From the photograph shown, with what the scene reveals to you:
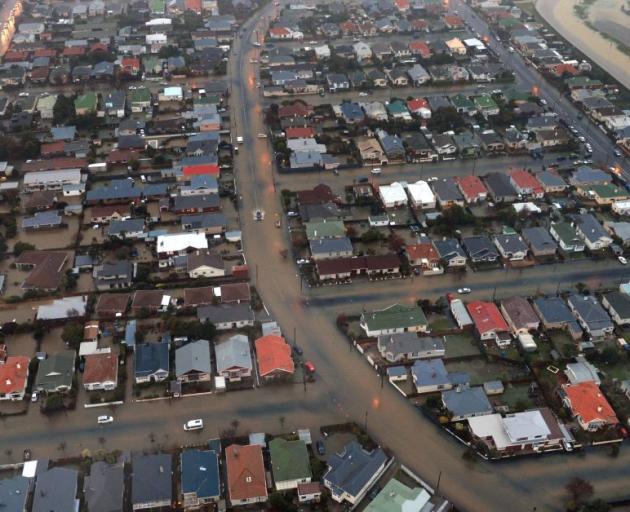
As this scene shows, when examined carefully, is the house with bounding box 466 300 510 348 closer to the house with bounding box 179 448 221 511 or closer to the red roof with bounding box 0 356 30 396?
the house with bounding box 179 448 221 511

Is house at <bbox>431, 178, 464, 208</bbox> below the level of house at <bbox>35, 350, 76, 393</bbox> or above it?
above

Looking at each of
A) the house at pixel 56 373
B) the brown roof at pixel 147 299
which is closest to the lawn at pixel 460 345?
the brown roof at pixel 147 299

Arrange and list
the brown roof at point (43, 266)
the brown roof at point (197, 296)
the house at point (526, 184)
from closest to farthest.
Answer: the brown roof at point (197, 296) → the brown roof at point (43, 266) → the house at point (526, 184)

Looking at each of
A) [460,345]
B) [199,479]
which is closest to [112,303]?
[199,479]

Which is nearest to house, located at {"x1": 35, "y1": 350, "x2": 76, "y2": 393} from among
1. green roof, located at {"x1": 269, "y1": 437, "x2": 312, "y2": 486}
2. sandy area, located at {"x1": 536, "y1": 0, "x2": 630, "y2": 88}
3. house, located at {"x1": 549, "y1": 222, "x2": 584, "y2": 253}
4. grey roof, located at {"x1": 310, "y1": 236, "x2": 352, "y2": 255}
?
green roof, located at {"x1": 269, "y1": 437, "x2": 312, "y2": 486}

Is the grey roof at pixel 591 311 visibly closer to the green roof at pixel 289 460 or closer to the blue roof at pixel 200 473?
the green roof at pixel 289 460

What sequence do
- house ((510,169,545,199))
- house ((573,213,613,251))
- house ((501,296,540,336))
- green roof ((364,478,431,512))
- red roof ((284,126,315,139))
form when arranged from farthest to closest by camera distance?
red roof ((284,126,315,139)) < house ((510,169,545,199)) < house ((573,213,613,251)) < house ((501,296,540,336)) < green roof ((364,478,431,512))

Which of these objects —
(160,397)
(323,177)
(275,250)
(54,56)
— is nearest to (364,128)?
(323,177)

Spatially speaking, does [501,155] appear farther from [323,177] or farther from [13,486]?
[13,486]
